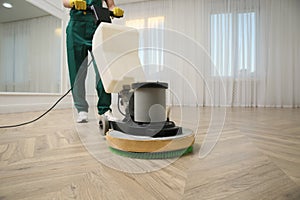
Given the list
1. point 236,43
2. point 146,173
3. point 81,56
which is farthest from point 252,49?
point 146,173

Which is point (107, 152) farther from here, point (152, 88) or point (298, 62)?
point (298, 62)

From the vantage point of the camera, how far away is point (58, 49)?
268 cm

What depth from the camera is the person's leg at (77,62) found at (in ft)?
4.47

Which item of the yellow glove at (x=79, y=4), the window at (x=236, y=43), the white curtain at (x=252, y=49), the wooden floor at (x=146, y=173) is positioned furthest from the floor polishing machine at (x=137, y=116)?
the window at (x=236, y=43)

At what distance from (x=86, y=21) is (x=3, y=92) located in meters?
1.16

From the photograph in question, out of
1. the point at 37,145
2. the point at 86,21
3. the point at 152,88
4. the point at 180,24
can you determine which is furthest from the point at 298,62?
the point at 37,145

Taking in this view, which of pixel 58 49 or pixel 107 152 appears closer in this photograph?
pixel 107 152

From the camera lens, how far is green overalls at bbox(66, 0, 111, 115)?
1.34 metres

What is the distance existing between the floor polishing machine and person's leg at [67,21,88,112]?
1.88 ft

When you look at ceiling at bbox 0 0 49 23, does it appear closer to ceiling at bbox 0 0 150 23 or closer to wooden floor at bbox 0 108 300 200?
ceiling at bbox 0 0 150 23

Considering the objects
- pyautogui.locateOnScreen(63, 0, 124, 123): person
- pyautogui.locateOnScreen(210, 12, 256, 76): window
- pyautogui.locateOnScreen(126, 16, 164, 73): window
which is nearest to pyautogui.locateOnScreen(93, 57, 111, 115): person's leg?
pyautogui.locateOnScreen(63, 0, 124, 123): person

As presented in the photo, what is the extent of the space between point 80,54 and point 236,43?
2793 mm

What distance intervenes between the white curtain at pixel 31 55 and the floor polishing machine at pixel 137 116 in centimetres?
163

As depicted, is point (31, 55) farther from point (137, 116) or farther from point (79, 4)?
point (137, 116)
